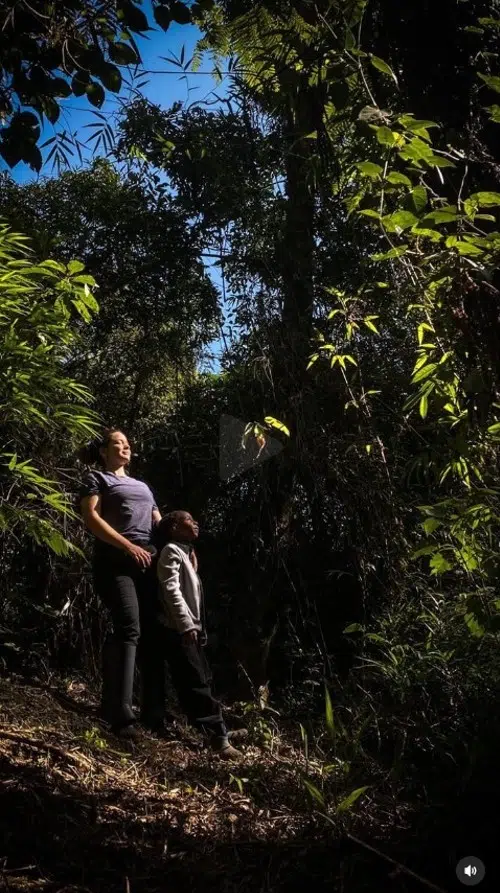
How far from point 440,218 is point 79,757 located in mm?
2691

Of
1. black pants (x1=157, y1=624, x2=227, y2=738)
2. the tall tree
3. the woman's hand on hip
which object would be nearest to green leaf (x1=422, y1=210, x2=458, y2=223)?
the woman's hand on hip

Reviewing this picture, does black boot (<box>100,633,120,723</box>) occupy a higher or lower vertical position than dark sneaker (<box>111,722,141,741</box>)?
higher

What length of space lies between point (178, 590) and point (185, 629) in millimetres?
207

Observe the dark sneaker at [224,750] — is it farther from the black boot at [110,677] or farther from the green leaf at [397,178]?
the green leaf at [397,178]

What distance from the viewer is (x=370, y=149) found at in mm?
2934

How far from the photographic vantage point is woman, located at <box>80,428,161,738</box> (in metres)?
3.88

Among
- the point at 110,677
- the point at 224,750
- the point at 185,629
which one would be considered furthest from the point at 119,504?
the point at 224,750

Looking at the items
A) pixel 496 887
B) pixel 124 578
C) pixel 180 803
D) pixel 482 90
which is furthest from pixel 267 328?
pixel 496 887

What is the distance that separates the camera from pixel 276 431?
5441 mm

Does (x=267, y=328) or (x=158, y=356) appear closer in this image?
(x=267, y=328)

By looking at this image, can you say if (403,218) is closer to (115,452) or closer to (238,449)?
(115,452)

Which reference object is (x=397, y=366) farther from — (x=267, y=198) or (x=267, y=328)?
(x=267, y=198)

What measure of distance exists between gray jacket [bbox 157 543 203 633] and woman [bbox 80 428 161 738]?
100 millimetres

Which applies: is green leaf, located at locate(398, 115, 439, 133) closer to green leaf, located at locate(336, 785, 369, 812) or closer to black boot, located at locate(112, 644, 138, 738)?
green leaf, located at locate(336, 785, 369, 812)
